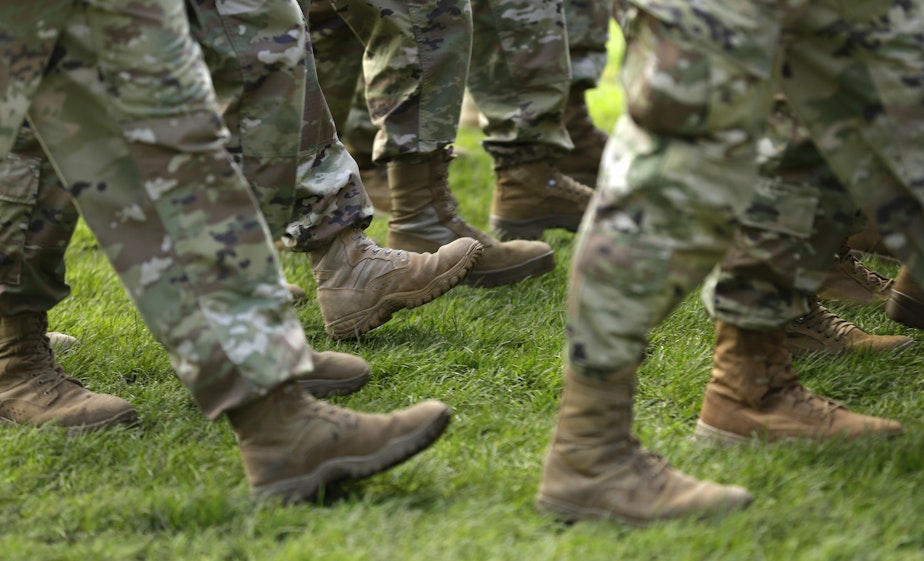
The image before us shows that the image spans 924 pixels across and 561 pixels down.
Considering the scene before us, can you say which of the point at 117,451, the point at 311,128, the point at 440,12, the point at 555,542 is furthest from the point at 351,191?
the point at 555,542

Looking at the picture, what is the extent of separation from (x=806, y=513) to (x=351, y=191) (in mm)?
1584

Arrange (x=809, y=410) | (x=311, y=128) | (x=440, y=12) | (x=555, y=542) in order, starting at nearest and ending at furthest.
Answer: (x=555, y=542) → (x=809, y=410) → (x=311, y=128) → (x=440, y=12)

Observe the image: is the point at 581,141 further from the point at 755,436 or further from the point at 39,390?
the point at 39,390

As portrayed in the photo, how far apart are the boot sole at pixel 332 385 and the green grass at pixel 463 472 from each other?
0.04 m

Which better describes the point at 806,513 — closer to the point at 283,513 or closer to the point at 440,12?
the point at 283,513

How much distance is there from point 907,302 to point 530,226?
1426mm

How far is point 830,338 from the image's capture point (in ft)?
9.81

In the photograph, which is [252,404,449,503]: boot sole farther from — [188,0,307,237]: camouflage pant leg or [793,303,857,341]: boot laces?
[793,303,857,341]: boot laces

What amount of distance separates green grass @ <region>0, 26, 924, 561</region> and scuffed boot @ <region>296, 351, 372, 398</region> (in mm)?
58

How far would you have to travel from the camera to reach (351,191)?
321 centimetres

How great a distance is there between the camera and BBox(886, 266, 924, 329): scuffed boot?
3.11 meters

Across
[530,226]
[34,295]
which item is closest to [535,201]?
[530,226]

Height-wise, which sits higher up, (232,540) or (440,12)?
(440,12)

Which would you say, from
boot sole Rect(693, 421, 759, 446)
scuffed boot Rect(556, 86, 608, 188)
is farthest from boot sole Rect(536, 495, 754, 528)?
scuffed boot Rect(556, 86, 608, 188)
